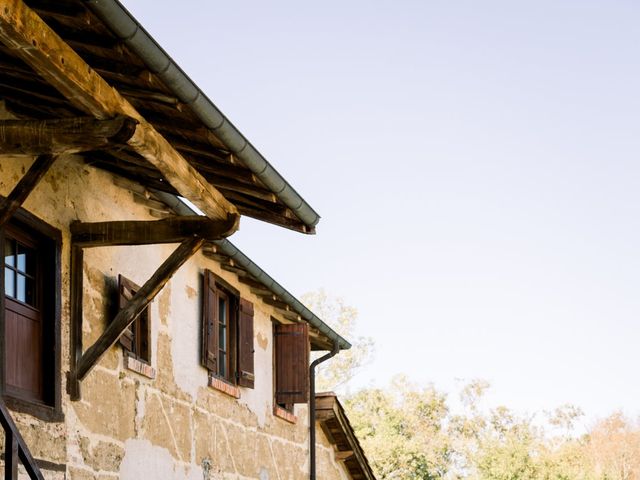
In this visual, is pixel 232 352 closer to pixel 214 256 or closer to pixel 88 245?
pixel 214 256

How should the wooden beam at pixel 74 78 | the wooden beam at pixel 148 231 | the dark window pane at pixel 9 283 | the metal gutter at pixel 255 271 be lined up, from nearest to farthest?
the wooden beam at pixel 74 78 → the dark window pane at pixel 9 283 → the wooden beam at pixel 148 231 → the metal gutter at pixel 255 271

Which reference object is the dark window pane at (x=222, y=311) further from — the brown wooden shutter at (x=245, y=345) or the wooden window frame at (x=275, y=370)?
the wooden window frame at (x=275, y=370)

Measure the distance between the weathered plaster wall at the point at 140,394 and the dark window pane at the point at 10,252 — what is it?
0.97ft

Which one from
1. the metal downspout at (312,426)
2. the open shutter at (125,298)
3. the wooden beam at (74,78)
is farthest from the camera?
the metal downspout at (312,426)

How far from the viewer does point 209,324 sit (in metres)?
12.0

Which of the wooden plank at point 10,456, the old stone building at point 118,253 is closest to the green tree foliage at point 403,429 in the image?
the old stone building at point 118,253

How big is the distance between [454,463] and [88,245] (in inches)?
1299

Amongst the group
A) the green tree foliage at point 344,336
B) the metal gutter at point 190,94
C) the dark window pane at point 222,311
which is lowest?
the metal gutter at point 190,94

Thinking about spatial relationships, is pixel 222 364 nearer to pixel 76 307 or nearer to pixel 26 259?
pixel 76 307

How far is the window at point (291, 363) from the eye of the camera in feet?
47.6

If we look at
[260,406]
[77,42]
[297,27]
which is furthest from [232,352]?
[297,27]

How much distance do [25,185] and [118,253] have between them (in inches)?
92.4

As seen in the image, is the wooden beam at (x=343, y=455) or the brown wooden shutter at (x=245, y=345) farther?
the wooden beam at (x=343, y=455)

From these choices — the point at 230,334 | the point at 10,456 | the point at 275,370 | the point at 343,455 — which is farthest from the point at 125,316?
the point at 343,455
